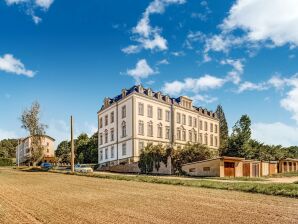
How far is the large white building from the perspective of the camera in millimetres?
58831

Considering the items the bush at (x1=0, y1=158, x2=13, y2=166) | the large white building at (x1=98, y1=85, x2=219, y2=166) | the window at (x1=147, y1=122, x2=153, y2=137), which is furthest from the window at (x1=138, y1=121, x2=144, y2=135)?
the bush at (x1=0, y1=158, x2=13, y2=166)

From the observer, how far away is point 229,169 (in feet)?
144

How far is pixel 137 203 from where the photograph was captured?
653 inches

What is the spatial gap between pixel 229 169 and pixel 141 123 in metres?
20.0

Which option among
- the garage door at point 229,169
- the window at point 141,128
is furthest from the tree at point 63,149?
the garage door at point 229,169

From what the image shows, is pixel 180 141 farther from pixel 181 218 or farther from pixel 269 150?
pixel 181 218

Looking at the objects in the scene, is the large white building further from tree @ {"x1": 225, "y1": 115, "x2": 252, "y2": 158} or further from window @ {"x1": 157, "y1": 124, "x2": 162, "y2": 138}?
tree @ {"x1": 225, "y1": 115, "x2": 252, "y2": 158}

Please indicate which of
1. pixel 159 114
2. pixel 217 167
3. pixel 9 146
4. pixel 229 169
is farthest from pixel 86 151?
pixel 9 146

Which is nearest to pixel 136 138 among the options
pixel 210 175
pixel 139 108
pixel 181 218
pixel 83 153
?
pixel 139 108

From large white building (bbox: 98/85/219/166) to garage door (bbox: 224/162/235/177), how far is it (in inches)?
485

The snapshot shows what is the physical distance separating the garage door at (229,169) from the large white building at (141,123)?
12.3m

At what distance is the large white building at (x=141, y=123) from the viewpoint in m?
58.8

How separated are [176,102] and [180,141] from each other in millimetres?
7741

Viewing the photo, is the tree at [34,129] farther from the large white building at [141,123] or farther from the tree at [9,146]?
the tree at [9,146]
